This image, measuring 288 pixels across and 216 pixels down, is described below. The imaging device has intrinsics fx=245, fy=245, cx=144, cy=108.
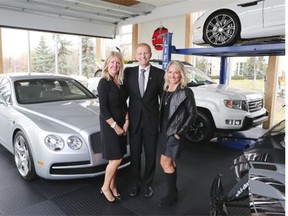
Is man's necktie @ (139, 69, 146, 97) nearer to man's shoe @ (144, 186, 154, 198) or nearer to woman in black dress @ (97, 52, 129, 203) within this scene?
woman in black dress @ (97, 52, 129, 203)

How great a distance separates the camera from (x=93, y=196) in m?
2.87

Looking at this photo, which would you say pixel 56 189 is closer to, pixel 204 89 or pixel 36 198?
pixel 36 198

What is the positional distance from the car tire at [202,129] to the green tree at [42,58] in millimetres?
10171

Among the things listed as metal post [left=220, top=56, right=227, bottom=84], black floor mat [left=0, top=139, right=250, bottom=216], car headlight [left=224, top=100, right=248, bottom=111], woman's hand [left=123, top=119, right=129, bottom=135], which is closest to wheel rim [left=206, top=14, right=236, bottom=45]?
car headlight [left=224, top=100, right=248, bottom=111]

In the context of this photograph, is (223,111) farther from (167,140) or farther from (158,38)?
(158,38)

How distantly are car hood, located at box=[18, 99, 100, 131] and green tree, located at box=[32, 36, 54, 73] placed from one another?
9791 mm

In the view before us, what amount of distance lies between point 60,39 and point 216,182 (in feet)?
41.0

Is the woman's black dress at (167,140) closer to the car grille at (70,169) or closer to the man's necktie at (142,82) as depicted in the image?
the man's necktie at (142,82)

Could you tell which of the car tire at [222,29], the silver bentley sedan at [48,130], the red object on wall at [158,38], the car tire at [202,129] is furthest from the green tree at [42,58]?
the car tire at [222,29]

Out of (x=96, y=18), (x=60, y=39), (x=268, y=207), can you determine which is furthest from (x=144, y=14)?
(x=268, y=207)

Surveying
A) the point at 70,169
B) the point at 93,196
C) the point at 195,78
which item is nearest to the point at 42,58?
the point at 195,78

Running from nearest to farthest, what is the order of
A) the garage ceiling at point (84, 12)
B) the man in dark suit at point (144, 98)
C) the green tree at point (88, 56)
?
the man in dark suit at point (144, 98) → the garage ceiling at point (84, 12) → the green tree at point (88, 56)

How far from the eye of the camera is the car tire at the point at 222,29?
4.01 meters

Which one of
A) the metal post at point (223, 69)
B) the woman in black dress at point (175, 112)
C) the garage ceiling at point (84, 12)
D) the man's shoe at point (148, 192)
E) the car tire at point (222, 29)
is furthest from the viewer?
the garage ceiling at point (84, 12)
